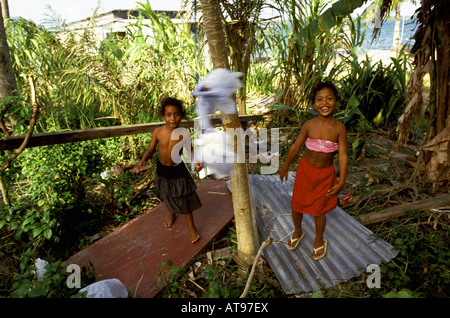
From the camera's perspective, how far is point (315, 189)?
71.7 inches

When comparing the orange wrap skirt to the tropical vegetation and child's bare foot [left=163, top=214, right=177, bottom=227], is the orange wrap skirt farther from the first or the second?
child's bare foot [left=163, top=214, right=177, bottom=227]

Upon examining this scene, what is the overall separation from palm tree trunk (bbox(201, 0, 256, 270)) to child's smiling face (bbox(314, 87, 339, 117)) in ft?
2.18

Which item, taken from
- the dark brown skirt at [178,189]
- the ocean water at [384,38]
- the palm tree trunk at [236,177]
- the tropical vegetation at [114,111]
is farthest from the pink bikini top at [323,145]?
the ocean water at [384,38]

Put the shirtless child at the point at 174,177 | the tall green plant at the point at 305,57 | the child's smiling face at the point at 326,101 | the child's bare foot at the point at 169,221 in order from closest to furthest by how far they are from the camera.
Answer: the child's smiling face at the point at 326,101, the shirtless child at the point at 174,177, the child's bare foot at the point at 169,221, the tall green plant at the point at 305,57

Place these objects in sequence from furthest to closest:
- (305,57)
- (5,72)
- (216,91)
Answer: (305,57) < (5,72) < (216,91)

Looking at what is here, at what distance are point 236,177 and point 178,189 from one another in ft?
2.67

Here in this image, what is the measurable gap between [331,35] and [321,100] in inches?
136

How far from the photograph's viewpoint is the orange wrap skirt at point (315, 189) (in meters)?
1.80

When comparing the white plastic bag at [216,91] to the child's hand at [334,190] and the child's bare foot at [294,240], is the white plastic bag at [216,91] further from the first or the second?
the child's bare foot at [294,240]

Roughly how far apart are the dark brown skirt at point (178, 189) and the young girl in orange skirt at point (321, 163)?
2.66 ft

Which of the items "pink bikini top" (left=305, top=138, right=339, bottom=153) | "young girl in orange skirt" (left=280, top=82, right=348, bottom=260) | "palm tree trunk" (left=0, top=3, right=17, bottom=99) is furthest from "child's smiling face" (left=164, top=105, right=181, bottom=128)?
"palm tree trunk" (left=0, top=3, right=17, bottom=99)

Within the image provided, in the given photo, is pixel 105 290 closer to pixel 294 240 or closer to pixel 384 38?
pixel 294 240

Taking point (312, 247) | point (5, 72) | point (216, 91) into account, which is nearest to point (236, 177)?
point (216, 91)

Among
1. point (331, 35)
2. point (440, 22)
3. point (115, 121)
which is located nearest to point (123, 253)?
point (115, 121)
